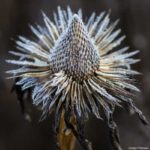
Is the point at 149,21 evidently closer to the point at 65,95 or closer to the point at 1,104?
the point at 1,104

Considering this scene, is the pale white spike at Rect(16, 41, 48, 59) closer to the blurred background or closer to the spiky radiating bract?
the spiky radiating bract

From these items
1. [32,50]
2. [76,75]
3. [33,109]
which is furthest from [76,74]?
[33,109]

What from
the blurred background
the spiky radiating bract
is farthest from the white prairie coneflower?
the blurred background

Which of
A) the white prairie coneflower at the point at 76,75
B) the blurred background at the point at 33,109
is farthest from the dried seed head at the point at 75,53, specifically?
the blurred background at the point at 33,109

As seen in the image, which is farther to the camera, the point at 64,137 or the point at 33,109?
the point at 33,109

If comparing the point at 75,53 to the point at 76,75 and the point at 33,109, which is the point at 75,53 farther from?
the point at 33,109

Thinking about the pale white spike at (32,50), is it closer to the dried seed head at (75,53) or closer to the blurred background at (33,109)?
the dried seed head at (75,53)

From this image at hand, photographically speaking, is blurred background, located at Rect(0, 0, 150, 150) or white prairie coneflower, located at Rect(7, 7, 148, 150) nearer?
white prairie coneflower, located at Rect(7, 7, 148, 150)
